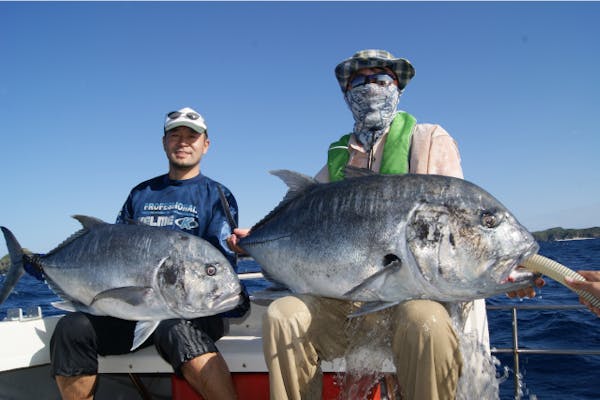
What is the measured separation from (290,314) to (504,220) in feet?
3.70

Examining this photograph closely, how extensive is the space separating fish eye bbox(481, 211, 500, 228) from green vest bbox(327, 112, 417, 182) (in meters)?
0.86

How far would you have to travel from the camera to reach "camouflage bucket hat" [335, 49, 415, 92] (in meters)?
3.16

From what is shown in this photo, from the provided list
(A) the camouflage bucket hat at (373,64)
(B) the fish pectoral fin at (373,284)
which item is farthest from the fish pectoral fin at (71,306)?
(A) the camouflage bucket hat at (373,64)

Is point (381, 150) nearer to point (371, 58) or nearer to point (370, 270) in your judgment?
point (371, 58)

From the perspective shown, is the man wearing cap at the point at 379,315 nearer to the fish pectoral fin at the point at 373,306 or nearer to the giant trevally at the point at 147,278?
the fish pectoral fin at the point at 373,306

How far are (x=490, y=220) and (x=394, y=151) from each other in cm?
99

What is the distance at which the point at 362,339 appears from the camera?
106 inches

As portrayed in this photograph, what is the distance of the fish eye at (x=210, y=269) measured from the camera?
295 centimetres

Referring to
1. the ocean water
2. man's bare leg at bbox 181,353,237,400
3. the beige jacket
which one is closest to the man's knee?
man's bare leg at bbox 181,353,237,400

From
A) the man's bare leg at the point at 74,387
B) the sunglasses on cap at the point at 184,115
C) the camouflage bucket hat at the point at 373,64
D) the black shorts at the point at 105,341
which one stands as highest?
the camouflage bucket hat at the point at 373,64

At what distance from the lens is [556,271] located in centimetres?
216

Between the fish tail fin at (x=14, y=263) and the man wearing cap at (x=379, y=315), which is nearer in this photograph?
the man wearing cap at (x=379, y=315)

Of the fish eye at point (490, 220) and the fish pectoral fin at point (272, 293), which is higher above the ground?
the fish eye at point (490, 220)

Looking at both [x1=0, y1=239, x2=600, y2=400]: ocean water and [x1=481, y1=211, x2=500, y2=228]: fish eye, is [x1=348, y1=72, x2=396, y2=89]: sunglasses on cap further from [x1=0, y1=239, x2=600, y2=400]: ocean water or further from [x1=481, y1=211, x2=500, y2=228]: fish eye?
[x1=0, y1=239, x2=600, y2=400]: ocean water
